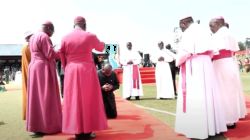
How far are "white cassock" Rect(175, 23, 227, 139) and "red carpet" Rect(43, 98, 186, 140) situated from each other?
350 millimetres

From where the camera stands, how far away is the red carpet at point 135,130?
6804 millimetres

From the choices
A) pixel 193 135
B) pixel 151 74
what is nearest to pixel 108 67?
pixel 193 135

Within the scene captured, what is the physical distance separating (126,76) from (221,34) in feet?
23.8

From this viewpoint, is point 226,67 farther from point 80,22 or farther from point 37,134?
point 37,134

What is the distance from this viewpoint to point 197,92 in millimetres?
6484

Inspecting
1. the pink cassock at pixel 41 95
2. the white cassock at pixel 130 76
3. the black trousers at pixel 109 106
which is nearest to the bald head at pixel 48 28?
the pink cassock at pixel 41 95

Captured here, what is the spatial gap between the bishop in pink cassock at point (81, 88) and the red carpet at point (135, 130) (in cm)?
47

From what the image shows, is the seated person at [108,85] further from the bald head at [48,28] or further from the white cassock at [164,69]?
the white cassock at [164,69]

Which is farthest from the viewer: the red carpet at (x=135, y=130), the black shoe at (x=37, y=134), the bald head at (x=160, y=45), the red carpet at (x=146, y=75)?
the red carpet at (x=146, y=75)

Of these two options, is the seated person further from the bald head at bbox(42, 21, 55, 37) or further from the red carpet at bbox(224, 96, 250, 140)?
the red carpet at bbox(224, 96, 250, 140)

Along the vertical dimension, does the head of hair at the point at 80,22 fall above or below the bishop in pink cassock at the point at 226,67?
above

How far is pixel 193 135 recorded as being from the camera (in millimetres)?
6461

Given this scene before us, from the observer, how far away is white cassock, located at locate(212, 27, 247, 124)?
24.1 ft

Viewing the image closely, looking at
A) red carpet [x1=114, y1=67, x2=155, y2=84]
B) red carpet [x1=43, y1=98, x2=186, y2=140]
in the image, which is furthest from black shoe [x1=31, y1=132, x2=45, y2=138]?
red carpet [x1=114, y1=67, x2=155, y2=84]
